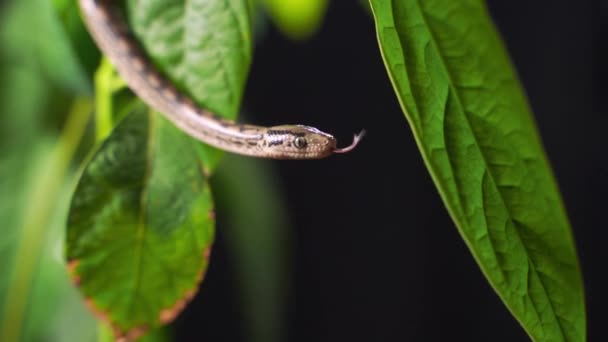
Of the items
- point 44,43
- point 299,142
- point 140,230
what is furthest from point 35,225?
point 299,142

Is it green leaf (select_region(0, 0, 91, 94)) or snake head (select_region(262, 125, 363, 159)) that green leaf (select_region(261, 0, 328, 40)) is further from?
snake head (select_region(262, 125, 363, 159))

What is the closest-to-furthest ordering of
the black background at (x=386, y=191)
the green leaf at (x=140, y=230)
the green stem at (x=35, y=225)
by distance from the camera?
the green leaf at (x=140, y=230), the green stem at (x=35, y=225), the black background at (x=386, y=191)

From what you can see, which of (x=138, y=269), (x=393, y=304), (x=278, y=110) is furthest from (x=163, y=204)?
(x=393, y=304)

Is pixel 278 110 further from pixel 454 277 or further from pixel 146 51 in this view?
pixel 146 51

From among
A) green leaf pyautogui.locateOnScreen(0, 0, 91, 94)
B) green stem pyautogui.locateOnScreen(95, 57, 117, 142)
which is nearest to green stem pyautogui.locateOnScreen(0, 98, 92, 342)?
green leaf pyautogui.locateOnScreen(0, 0, 91, 94)

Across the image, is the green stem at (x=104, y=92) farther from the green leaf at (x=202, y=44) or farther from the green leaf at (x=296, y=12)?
the green leaf at (x=296, y=12)

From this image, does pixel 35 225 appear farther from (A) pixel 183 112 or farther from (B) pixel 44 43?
(A) pixel 183 112

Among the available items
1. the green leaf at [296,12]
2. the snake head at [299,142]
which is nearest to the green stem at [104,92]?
the snake head at [299,142]
